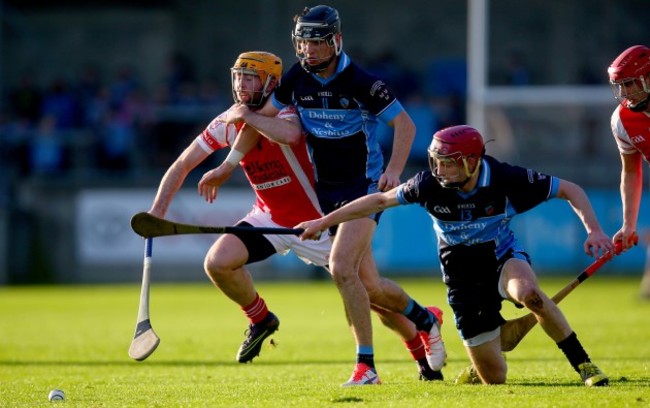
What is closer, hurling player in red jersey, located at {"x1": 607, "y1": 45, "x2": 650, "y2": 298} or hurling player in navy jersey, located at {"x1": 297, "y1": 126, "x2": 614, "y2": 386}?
hurling player in navy jersey, located at {"x1": 297, "y1": 126, "x2": 614, "y2": 386}

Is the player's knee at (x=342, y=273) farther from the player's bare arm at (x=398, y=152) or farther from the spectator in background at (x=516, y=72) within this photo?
the spectator in background at (x=516, y=72)

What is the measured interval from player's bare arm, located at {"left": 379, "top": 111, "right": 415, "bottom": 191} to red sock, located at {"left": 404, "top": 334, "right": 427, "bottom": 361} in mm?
1336

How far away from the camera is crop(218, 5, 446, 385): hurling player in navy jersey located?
802 centimetres

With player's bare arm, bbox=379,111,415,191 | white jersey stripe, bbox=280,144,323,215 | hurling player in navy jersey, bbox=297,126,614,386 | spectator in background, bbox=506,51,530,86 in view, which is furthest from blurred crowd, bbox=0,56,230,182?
hurling player in navy jersey, bbox=297,126,614,386

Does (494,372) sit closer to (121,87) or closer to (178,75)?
(121,87)

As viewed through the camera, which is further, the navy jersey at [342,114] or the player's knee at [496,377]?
the navy jersey at [342,114]

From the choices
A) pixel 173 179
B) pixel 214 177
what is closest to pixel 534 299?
pixel 214 177

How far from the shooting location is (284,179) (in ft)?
30.2

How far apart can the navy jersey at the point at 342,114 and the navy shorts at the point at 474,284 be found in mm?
1059

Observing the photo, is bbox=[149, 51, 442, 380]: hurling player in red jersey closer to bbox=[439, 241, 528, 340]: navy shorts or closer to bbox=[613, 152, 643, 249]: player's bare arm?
bbox=[439, 241, 528, 340]: navy shorts

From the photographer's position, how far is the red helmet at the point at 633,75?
804 centimetres

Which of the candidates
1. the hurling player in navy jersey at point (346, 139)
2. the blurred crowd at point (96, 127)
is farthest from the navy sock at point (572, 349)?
the blurred crowd at point (96, 127)

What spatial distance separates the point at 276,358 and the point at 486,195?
3886 millimetres

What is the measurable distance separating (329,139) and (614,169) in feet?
46.8
